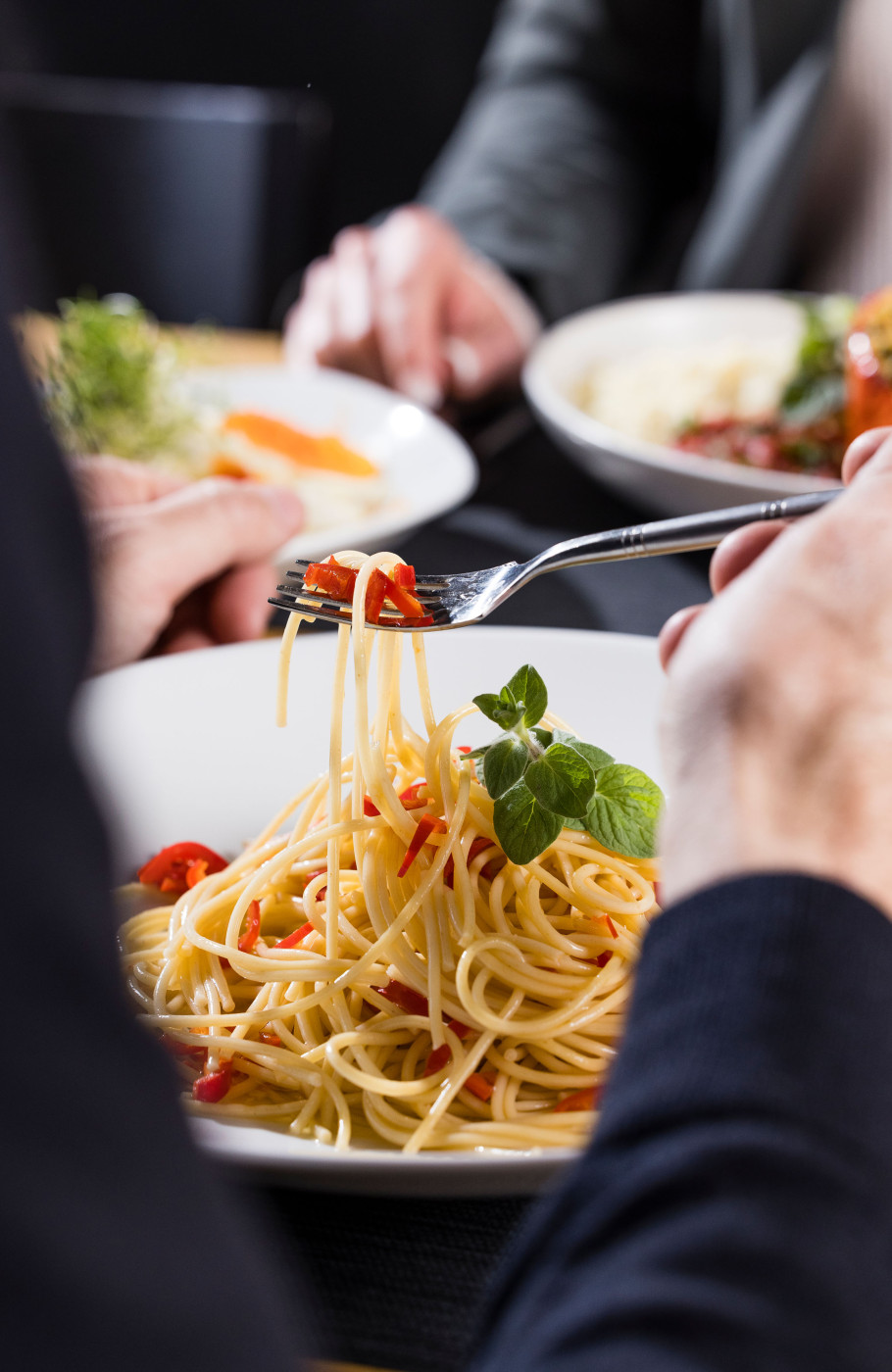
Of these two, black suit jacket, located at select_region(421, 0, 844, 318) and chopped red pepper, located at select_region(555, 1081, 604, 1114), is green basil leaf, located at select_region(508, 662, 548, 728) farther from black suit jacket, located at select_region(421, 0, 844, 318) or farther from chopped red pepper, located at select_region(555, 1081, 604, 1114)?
black suit jacket, located at select_region(421, 0, 844, 318)

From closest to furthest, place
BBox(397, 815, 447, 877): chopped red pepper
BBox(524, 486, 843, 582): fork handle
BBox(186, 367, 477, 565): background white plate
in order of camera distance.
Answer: BBox(524, 486, 843, 582): fork handle < BBox(397, 815, 447, 877): chopped red pepper < BBox(186, 367, 477, 565): background white plate

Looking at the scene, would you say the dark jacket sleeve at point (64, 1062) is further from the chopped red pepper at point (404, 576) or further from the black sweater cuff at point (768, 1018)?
the chopped red pepper at point (404, 576)

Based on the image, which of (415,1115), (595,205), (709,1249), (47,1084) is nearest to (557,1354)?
(709,1249)

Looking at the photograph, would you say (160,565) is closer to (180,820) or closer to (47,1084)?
(180,820)

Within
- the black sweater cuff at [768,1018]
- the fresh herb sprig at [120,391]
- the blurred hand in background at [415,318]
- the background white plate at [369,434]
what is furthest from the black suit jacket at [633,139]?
the black sweater cuff at [768,1018]

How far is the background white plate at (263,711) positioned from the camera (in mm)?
771

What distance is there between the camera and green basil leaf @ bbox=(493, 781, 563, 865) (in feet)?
2.11

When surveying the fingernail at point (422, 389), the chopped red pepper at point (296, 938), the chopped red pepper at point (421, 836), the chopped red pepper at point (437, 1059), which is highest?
the chopped red pepper at point (421, 836)

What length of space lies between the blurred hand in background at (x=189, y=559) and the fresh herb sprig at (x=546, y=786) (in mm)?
347

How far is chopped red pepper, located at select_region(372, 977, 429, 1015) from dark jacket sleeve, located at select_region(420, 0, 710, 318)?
174 centimetres

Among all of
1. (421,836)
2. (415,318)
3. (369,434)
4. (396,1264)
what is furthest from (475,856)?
(415,318)

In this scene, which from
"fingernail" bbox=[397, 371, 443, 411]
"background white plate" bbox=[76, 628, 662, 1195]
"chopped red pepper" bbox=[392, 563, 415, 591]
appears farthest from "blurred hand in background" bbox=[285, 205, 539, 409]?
"chopped red pepper" bbox=[392, 563, 415, 591]

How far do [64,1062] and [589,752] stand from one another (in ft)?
1.58

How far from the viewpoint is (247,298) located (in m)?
2.50
